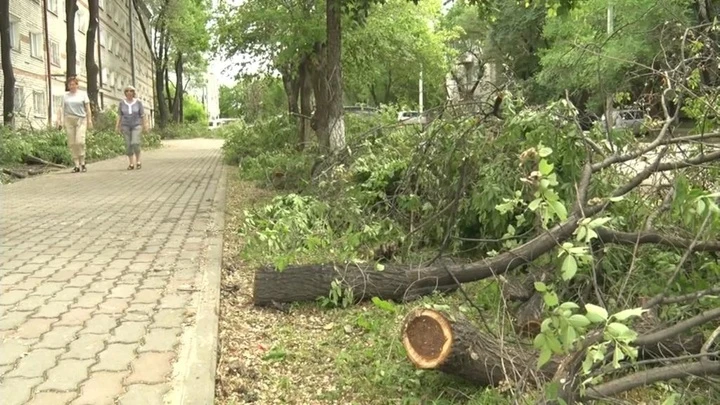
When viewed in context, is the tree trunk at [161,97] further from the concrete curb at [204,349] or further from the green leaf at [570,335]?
the green leaf at [570,335]

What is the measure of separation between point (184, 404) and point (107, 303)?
189 centimetres

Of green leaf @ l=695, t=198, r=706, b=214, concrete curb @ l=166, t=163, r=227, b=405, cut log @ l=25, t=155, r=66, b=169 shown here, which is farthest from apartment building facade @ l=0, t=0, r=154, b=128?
green leaf @ l=695, t=198, r=706, b=214

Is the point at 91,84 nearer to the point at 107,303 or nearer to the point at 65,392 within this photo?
the point at 107,303

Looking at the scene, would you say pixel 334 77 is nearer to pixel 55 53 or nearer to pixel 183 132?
pixel 55 53

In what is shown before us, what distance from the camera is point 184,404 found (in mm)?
3238

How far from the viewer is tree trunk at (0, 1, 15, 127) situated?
18062mm

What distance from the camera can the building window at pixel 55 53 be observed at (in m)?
31.4

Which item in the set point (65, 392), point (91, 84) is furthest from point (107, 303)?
point (91, 84)

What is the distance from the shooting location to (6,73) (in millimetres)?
18562

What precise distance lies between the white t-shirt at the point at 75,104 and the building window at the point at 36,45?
16.0 m

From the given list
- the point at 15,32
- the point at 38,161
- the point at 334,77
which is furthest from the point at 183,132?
the point at 334,77

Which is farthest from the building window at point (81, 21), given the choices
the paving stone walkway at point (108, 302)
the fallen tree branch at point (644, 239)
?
the fallen tree branch at point (644, 239)

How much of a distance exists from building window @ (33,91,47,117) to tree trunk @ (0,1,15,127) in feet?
31.0

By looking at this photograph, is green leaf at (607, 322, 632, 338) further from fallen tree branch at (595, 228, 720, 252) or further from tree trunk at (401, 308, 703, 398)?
fallen tree branch at (595, 228, 720, 252)
